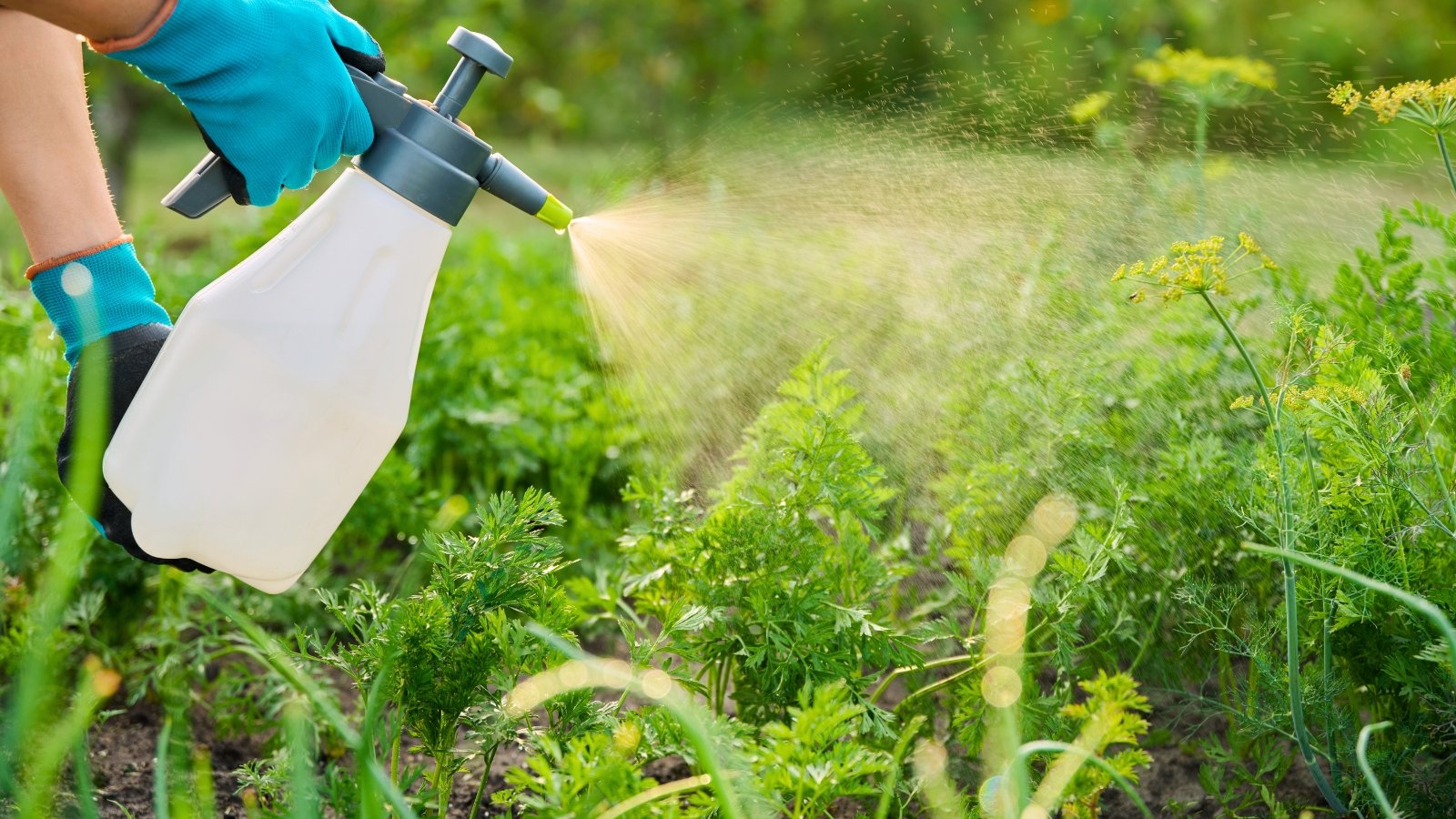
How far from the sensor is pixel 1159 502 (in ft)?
5.41

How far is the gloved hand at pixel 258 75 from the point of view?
136 cm

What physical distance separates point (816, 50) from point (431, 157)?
5.89 m

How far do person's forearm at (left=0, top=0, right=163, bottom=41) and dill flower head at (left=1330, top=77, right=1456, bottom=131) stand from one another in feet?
4.90

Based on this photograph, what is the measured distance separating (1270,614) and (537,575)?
105 cm

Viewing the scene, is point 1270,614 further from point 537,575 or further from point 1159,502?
point 537,575

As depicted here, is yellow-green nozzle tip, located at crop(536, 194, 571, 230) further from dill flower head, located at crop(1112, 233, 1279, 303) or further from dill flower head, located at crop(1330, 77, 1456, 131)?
dill flower head, located at crop(1330, 77, 1456, 131)

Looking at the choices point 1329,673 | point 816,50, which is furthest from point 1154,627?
point 816,50

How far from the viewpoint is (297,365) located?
4.38 feet

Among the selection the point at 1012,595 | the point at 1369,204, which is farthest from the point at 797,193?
the point at 1012,595

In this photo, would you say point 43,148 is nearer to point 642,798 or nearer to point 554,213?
point 554,213

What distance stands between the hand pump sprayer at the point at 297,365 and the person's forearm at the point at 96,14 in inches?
8.2

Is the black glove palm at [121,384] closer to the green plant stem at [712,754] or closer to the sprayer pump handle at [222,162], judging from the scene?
the sprayer pump handle at [222,162]

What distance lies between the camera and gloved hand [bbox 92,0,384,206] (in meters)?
1.36

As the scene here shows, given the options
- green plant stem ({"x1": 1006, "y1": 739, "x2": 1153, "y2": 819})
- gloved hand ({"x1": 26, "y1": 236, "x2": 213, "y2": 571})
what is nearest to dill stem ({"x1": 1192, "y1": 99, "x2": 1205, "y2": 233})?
green plant stem ({"x1": 1006, "y1": 739, "x2": 1153, "y2": 819})
